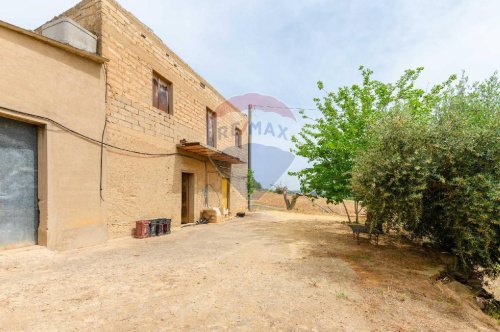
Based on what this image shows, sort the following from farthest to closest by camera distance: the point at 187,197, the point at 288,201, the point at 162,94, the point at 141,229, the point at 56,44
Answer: the point at 288,201 → the point at 187,197 → the point at 162,94 → the point at 141,229 → the point at 56,44

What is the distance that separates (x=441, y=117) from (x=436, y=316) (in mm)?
4292

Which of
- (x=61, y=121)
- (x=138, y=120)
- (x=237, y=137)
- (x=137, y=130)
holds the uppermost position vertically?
(x=237, y=137)

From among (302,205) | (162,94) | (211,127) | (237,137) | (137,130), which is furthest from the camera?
(302,205)

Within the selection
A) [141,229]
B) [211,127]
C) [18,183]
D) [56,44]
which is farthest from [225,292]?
[211,127]

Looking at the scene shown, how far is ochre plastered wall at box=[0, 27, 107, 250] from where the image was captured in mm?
4938

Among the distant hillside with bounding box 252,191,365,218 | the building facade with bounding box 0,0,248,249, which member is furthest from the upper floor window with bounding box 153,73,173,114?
the distant hillside with bounding box 252,191,365,218

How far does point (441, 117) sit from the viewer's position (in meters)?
5.62

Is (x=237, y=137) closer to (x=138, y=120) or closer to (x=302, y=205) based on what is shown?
(x=138, y=120)

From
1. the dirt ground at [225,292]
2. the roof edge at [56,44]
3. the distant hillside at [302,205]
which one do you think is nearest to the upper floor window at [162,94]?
the roof edge at [56,44]

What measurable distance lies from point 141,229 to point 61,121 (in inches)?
135

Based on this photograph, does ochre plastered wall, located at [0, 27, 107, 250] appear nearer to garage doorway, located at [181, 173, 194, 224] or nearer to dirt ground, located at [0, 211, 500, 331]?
dirt ground, located at [0, 211, 500, 331]

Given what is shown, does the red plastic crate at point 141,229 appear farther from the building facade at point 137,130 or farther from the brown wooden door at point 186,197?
the brown wooden door at point 186,197

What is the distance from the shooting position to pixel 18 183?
5.14 meters

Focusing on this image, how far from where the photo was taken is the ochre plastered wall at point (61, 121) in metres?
4.94
